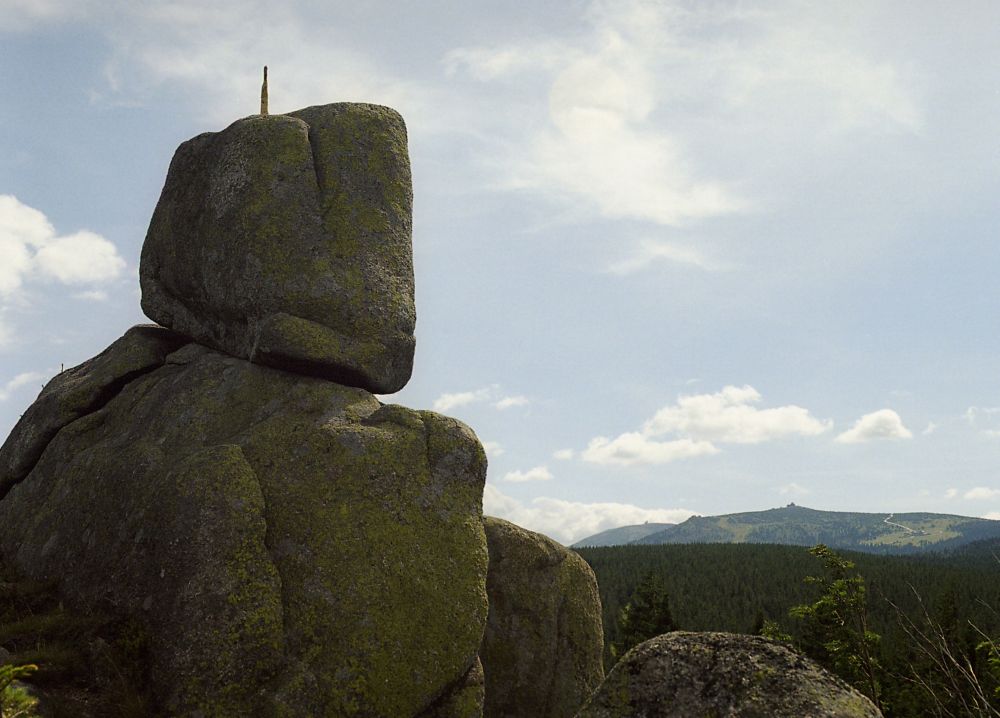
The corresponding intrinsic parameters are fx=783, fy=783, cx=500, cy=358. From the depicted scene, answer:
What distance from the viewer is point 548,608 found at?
18.8 meters

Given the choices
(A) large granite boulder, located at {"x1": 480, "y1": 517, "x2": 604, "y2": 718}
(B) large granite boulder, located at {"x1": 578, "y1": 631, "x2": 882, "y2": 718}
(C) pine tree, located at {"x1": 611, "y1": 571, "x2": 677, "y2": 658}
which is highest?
(B) large granite boulder, located at {"x1": 578, "y1": 631, "x2": 882, "y2": 718}

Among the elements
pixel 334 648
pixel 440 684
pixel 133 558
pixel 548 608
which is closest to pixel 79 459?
pixel 133 558

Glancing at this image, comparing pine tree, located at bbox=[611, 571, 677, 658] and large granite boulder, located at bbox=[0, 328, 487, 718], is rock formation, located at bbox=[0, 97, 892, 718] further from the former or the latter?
pine tree, located at bbox=[611, 571, 677, 658]

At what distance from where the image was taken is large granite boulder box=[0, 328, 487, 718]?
12875 mm

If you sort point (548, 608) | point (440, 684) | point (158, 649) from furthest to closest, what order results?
point (548, 608) → point (440, 684) → point (158, 649)

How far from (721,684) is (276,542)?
364 inches

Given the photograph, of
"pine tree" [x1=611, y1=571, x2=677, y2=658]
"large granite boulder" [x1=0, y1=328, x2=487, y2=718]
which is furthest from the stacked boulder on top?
"pine tree" [x1=611, y1=571, x2=677, y2=658]

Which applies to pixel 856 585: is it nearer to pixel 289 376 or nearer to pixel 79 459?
pixel 289 376

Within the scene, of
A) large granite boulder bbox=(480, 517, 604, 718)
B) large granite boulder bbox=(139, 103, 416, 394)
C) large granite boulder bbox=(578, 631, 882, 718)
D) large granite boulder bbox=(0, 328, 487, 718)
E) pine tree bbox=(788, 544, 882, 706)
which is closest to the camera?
large granite boulder bbox=(578, 631, 882, 718)

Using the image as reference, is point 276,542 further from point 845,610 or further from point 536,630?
point 845,610

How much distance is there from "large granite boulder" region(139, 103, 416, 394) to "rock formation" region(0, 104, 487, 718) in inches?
2.2

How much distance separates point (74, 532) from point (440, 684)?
26.7ft

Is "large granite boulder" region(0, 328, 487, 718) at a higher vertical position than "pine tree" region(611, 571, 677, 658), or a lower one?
higher

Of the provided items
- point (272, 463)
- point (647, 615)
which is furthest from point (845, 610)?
point (647, 615)
